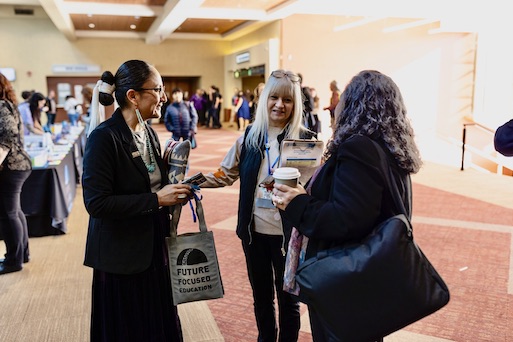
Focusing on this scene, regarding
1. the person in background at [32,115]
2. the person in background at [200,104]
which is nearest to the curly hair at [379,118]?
the person in background at [32,115]

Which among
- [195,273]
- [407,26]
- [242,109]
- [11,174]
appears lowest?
[195,273]

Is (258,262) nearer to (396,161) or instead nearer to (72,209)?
(396,161)

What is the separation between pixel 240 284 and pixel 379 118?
237cm

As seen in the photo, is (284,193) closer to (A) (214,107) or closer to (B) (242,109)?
(B) (242,109)

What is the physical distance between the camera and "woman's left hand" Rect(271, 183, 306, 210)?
1.52 metres

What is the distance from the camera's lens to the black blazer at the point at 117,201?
5.71 ft

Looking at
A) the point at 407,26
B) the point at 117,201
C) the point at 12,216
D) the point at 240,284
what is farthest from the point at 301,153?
the point at 407,26

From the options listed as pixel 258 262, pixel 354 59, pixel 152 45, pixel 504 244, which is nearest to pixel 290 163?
pixel 258 262

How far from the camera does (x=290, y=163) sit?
1.89 meters

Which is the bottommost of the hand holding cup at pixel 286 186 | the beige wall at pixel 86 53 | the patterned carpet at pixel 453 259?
the patterned carpet at pixel 453 259

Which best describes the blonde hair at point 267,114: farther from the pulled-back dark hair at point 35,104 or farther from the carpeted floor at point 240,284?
the pulled-back dark hair at point 35,104

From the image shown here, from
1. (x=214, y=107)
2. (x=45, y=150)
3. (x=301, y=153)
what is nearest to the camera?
(x=301, y=153)

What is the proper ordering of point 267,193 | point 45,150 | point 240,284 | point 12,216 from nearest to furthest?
1. point 267,193
2. point 240,284
3. point 12,216
4. point 45,150

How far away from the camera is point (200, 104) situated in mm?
19500
